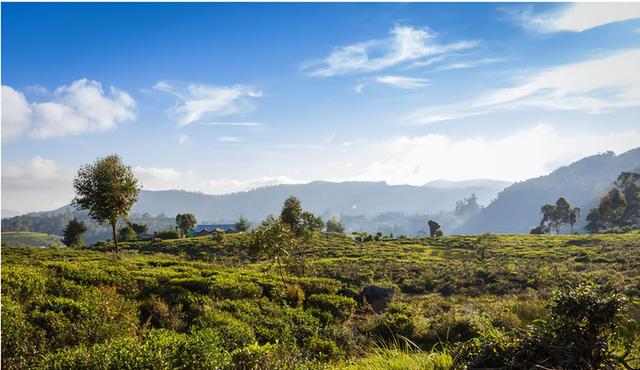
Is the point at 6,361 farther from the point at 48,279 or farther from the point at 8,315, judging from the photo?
the point at 48,279

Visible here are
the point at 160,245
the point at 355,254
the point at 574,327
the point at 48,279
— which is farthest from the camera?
the point at 160,245

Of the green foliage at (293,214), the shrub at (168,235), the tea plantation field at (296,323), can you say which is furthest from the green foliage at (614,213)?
→ the shrub at (168,235)

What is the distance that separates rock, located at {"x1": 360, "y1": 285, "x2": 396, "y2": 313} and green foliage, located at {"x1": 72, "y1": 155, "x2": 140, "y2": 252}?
98.6ft

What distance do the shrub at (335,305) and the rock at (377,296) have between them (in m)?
3.75

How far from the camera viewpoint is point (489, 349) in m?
3.98

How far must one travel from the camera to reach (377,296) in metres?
27.8

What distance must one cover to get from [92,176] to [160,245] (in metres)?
42.3

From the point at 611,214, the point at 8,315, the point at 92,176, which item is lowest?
the point at 611,214

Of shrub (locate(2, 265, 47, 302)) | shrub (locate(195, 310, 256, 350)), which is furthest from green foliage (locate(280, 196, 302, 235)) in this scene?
shrub (locate(2, 265, 47, 302))

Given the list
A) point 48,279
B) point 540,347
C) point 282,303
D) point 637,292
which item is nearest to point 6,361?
point 48,279

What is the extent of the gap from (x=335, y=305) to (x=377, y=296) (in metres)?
5.91

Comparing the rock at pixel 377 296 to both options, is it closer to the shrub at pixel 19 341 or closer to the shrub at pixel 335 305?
the shrub at pixel 335 305

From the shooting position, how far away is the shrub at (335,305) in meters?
22.6

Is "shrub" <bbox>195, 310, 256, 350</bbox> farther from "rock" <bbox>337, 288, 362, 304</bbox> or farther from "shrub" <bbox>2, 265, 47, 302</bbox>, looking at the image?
"rock" <bbox>337, 288, 362, 304</bbox>
